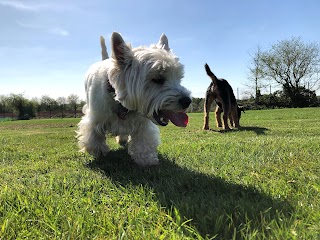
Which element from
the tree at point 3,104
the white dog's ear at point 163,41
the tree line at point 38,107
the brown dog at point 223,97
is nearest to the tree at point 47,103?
the tree line at point 38,107

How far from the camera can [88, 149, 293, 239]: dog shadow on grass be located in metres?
1.88

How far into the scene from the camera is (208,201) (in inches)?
91.0

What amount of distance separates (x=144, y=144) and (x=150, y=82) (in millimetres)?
939

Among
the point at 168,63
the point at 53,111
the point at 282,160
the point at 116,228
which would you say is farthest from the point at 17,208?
the point at 53,111

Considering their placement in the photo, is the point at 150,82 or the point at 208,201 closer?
the point at 208,201

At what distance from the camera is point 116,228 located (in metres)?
1.90

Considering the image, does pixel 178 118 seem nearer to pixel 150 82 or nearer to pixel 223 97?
pixel 150 82

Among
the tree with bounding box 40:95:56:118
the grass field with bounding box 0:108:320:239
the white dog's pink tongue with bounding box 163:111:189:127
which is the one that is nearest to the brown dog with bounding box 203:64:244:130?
the grass field with bounding box 0:108:320:239

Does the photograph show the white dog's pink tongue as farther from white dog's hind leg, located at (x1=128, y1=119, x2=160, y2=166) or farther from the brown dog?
the brown dog

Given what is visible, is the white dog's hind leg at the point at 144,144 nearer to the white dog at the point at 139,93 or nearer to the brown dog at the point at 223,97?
the white dog at the point at 139,93

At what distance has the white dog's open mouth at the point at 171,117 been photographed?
3418 mm

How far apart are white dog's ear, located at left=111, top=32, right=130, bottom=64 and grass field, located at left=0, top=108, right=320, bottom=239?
51.5 inches

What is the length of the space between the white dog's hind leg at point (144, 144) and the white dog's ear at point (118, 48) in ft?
3.19

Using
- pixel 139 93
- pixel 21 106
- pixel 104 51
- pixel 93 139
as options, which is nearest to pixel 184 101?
pixel 139 93
